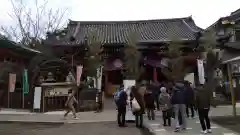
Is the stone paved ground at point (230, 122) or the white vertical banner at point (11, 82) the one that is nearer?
the stone paved ground at point (230, 122)

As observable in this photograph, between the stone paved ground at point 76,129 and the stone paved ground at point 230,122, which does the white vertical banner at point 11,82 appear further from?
the stone paved ground at point 230,122

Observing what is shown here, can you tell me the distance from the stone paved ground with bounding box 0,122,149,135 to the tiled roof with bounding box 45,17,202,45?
11.6m

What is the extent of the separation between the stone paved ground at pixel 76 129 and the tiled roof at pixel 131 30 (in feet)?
38.0

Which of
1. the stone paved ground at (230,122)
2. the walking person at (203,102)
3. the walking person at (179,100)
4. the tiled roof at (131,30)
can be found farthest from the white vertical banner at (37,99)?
the walking person at (203,102)

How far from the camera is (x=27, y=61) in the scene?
2006 centimetres

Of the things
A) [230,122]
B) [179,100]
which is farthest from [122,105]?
[230,122]

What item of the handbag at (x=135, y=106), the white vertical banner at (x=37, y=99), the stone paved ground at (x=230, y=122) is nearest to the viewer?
the stone paved ground at (x=230, y=122)

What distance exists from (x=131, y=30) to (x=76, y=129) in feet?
60.4

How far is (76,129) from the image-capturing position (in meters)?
11.8

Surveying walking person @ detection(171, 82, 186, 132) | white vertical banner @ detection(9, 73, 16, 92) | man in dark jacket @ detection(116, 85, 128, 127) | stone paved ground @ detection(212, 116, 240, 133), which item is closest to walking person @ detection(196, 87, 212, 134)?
walking person @ detection(171, 82, 186, 132)

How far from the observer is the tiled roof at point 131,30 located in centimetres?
2462

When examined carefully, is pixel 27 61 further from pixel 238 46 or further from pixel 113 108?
pixel 238 46

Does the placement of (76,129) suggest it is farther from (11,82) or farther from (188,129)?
(11,82)

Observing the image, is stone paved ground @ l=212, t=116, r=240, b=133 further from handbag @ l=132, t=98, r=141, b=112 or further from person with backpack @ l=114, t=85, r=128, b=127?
person with backpack @ l=114, t=85, r=128, b=127
